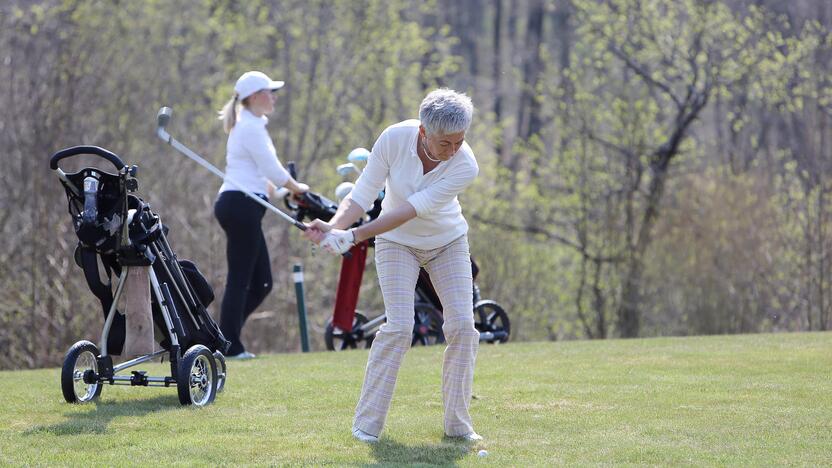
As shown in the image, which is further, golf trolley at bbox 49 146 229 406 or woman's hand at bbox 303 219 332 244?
golf trolley at bbox 49 146 229 406

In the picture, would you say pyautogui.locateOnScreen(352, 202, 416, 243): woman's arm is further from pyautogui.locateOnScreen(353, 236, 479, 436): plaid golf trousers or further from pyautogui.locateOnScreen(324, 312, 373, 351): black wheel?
pyautogui.locateOnScreen(324, 312, 373, 351): black wheel

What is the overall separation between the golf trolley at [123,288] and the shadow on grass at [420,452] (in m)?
1.56

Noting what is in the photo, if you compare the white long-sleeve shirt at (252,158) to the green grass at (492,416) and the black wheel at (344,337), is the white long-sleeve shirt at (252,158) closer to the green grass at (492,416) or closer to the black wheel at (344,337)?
the green grass at (492,416)

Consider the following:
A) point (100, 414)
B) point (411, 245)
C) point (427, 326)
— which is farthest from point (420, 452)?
point (427, 326)

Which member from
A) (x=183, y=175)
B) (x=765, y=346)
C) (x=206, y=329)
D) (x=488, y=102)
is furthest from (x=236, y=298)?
(x=488, y=102)

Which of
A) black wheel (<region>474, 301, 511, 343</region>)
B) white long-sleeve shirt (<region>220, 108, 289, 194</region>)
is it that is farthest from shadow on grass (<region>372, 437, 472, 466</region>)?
black wheel (<region>474, 301, 511, 343</region>)

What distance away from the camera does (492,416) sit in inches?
279

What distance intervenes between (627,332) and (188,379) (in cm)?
1192

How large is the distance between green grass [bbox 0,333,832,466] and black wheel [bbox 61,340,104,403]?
0.11 meters

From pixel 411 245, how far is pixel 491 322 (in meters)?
5.38

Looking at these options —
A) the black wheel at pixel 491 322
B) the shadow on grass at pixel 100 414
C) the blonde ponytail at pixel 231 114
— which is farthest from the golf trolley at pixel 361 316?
the shadow on grass at pixel 100 414

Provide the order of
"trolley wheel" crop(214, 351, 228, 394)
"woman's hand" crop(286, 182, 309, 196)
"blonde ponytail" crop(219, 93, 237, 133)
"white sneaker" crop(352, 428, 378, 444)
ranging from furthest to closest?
"blonde ponytail" crop(219, 93, 237, 133), "woman's hand" crop(286, 182, 309, 196), "trolley wheel" crop(214, 351, 228, 394), "white sneaker" crop(352, 428, 378, 444)

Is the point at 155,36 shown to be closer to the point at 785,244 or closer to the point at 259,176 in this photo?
the point at 785,244

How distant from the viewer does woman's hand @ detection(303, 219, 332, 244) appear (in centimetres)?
619
